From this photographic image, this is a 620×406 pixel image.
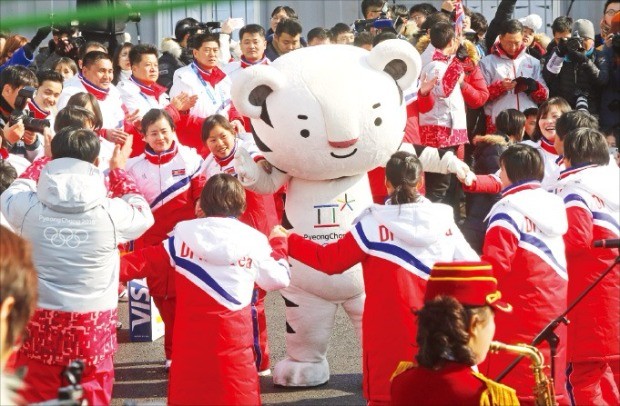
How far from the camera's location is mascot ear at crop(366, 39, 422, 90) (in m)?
6.53

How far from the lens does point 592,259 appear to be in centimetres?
579

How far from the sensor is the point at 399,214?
5391mm

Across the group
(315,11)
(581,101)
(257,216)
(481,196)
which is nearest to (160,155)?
(257,216)

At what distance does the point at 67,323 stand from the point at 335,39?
225 inches

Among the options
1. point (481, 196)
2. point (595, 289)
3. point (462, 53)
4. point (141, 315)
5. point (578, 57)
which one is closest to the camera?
point (595, 289)

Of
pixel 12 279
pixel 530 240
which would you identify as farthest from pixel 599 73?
pixel 12 279

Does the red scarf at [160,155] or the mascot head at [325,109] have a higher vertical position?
the mascot head at [325,109]

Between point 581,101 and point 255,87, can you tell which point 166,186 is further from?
point 581,101

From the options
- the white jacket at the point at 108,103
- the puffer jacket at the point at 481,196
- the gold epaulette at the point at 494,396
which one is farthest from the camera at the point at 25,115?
the gold epaulette at the point at 494,396

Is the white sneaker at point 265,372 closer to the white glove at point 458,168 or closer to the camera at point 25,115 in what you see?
the white glove at point 458,168

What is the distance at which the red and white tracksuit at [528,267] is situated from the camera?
211 inches

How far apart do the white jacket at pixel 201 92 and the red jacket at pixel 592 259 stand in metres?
3.63

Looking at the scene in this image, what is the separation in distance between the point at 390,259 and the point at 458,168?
1313 mm

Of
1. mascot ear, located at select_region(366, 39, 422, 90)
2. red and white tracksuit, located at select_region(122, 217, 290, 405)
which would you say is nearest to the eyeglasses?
mascot ear, located at select_region(366, 39, 422, 90)
